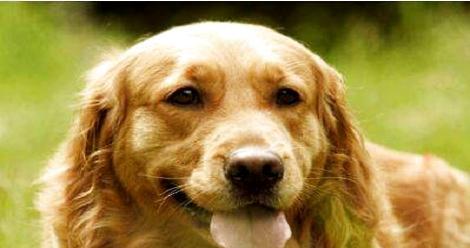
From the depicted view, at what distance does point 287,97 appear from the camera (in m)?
5.62

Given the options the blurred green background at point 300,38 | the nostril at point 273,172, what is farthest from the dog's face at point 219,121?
the blurred green background at point 300,38

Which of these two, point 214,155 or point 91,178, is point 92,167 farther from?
point 214,155

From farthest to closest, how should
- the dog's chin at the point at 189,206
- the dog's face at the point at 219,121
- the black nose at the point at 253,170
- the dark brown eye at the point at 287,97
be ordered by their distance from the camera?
the dark brown eye at the point at 287,97 → the dog's chin at the point at 189,206 → the dog's face at the point at 219,121 → the black nose at the point at 253,170

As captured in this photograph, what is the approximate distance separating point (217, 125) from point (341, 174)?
0.79 meters

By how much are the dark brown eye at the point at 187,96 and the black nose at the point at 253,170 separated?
402 mm

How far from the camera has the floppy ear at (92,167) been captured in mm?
5820

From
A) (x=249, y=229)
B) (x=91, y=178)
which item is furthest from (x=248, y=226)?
(x=91, y=178)

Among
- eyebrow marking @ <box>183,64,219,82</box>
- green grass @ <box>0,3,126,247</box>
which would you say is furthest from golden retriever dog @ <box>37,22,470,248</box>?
green grass @ <box>0,3,126,247</box>

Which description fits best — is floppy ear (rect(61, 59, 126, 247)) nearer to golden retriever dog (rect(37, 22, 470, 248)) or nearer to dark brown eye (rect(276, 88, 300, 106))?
golden retriever dog (rect(37, 22, 470, 248))

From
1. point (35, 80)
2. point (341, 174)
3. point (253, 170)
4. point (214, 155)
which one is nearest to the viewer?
point (253, 170)

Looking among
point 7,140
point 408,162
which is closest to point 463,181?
point 408,162

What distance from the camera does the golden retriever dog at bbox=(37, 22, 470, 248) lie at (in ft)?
17.6

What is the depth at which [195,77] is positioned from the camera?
18.2ft

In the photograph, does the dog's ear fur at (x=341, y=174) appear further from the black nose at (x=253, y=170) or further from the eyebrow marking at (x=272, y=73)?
the black nose at (x=253, y=170)
